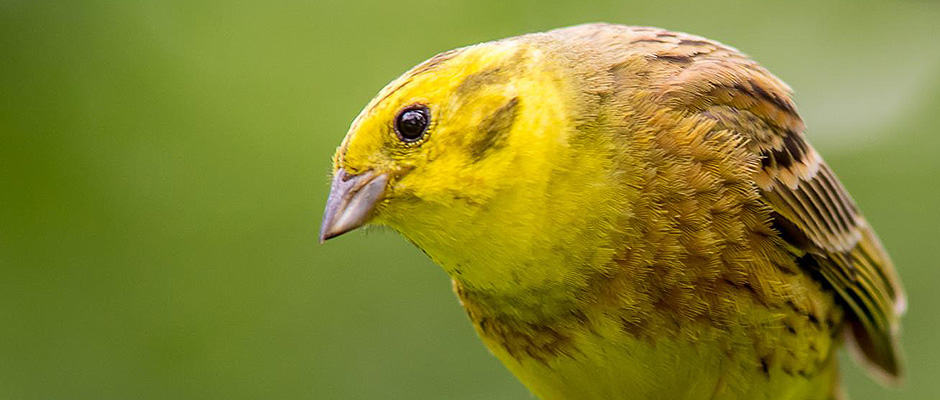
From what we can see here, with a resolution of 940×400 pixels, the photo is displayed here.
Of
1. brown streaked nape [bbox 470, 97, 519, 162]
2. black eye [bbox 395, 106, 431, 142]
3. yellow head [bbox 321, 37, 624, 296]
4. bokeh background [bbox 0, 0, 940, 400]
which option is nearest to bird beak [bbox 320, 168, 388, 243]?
yellow head [bbox 321, 37, 624, 296]

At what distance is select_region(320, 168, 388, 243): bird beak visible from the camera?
2.63 m

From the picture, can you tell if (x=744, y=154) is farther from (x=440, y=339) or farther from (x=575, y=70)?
(x=440, y=339)

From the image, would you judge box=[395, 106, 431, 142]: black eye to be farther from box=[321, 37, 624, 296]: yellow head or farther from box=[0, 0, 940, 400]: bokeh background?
box=[0, 0, 940, 400]: bokeh background

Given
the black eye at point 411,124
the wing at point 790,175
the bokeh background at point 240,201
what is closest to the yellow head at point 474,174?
the black eye at point 411,124

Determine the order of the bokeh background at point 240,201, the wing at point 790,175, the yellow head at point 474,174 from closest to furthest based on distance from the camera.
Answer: the yellow head at point 474,174, the wing at point 790,175, the bokeh background at point 240,201

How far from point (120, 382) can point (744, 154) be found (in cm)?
332

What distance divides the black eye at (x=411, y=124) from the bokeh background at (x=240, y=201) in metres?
2.20

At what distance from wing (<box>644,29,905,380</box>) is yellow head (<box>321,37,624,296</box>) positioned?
0.40 metres

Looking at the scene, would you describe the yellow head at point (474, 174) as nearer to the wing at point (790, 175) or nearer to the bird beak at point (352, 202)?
the bird beak at point (352, 202)

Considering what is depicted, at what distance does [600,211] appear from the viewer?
269 cm

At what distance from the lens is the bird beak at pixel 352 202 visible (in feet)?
8.64

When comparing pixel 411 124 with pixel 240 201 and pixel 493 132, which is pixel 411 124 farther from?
→ pixel 240 201

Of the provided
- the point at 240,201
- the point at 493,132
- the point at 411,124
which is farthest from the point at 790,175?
the point at 240,201

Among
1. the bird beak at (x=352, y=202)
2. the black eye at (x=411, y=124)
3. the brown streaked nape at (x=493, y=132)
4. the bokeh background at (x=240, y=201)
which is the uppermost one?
the black eye at (x=411, y=124)
